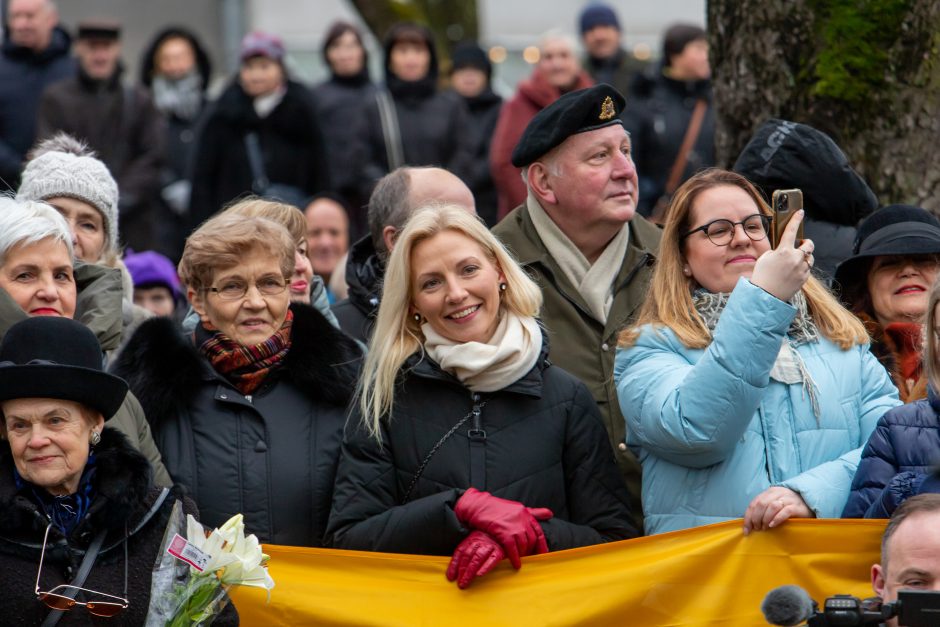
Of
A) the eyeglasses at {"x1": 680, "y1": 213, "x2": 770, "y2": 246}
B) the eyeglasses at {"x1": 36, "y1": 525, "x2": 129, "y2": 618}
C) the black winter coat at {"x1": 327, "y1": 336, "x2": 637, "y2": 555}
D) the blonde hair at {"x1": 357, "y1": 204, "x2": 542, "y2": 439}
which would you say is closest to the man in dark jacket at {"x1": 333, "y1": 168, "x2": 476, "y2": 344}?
the blonde hair at {"x1": 357, "y1": 204, "x2": 542, "y2": 439}

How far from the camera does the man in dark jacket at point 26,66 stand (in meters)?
12.8

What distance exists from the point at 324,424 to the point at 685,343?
138 centimetres

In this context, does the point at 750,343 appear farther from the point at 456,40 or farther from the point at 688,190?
the point at 456,40

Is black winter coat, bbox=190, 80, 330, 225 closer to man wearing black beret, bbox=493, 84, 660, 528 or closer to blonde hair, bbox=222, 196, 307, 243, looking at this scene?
blonde hair, bbox=222, 196, 307, 243

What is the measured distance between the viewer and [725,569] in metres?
5.68

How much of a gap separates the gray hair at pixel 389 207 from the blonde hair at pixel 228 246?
1.13 m

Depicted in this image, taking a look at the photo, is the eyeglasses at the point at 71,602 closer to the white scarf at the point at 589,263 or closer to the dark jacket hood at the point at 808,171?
the white scarf at the point at 589,263

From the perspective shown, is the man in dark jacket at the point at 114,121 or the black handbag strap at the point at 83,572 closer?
the black handbag strap at the point at 83,572

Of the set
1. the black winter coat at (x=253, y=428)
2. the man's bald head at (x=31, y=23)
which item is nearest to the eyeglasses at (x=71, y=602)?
the black winter coat at (x=253, y=428)

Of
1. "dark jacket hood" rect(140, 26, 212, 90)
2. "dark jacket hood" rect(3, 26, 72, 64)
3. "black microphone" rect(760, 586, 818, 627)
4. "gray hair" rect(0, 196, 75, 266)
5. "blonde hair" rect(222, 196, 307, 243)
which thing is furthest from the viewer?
"dark jacket hood" rect(140, 26, 212, 90)

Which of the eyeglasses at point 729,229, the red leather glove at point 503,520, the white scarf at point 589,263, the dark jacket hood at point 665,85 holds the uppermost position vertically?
the dark jacket hood at point 665,85

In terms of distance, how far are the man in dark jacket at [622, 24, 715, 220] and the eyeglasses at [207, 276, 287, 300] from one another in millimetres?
6133

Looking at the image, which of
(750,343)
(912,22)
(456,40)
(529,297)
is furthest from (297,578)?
(456,40)

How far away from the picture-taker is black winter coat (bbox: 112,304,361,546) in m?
6.21
